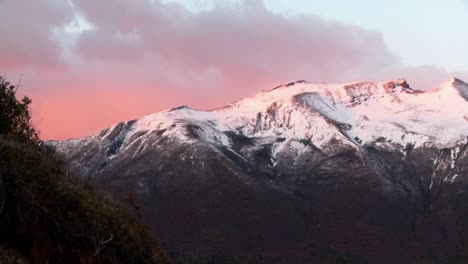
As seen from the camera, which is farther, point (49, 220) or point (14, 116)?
point (14, 116)

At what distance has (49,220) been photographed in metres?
25.8

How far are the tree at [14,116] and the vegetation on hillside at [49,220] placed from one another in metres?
6.01

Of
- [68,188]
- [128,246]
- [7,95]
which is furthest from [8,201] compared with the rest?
[7,95]

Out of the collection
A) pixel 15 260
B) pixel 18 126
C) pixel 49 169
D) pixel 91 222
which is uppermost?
pixel 18 126

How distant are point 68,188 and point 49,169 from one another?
99cm

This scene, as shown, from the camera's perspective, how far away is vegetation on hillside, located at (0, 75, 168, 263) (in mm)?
24562

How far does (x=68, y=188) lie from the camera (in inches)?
1067

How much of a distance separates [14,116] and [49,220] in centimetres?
1215

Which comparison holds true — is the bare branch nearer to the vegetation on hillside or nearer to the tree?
the vegetation on hillside

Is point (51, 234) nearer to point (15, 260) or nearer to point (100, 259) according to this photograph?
point (100, 259)

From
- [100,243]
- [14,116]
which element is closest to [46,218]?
[100,243]

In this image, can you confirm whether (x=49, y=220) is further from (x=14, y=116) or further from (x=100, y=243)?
(x=14, y=116)

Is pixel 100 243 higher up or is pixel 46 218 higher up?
pixel 46 218

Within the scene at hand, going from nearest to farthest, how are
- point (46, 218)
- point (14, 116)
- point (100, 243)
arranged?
point (46, 218), point (100, 243), point (14, 116)
